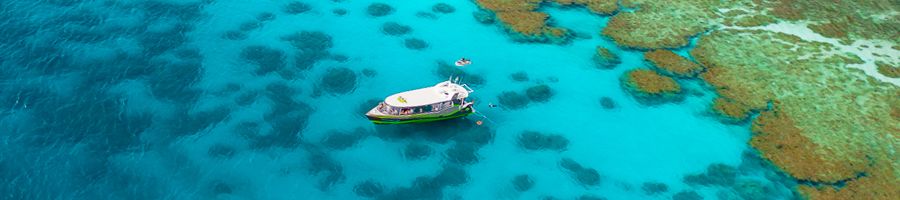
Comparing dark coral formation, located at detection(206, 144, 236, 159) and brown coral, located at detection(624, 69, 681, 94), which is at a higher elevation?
dark coral formation, located at detection(206, 144, 236, 159)

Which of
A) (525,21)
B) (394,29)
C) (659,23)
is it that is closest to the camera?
(394,29)

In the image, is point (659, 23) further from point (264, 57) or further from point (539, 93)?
point (264, 57)

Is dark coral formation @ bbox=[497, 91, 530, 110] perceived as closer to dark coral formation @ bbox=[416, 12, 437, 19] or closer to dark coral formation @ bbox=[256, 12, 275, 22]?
dark coral formation @ bbox=[416, 12, 437, 19]

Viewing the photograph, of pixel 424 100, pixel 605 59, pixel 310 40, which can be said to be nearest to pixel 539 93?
pixel 605 59

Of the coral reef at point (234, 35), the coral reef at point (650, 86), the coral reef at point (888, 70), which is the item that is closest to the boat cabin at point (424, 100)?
the coral reef at point (650, 86)

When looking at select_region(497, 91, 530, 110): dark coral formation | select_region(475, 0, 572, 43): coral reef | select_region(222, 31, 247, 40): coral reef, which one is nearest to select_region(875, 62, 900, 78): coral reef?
select_region(475, 0, 572, 43): coral reef

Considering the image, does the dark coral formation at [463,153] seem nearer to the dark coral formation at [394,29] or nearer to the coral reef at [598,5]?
the dark coral formation at [394,29]
